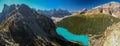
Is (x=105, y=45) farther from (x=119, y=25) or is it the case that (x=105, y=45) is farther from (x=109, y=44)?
(x=119, y=25)

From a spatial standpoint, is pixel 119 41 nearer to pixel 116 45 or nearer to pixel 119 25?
pixel 116 45

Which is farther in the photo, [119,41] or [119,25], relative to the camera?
[119,25]

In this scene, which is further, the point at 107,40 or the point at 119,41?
the point at 107,40

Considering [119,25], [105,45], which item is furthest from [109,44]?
[119,25]

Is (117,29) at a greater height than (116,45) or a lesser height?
greater

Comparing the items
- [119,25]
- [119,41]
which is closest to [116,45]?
[119,41]

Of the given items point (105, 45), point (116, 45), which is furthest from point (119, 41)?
point (105, 45)

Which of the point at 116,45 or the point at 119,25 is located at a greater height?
the point at 119,25
